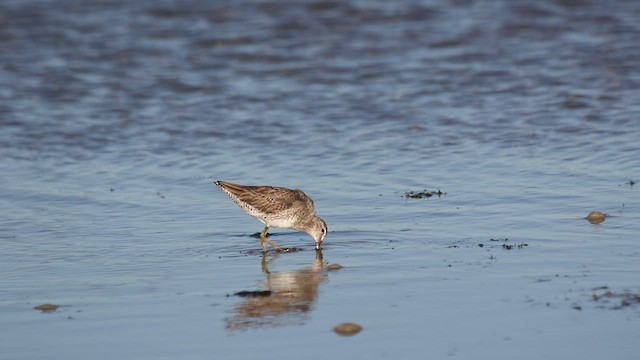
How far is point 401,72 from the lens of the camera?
19141 mm

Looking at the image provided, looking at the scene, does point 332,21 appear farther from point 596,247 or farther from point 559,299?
point 559,299

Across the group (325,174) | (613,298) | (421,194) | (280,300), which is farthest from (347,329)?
(325,174)

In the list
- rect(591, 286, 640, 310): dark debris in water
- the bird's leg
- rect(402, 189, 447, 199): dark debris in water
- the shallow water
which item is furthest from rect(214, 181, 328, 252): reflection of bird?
rect(591, 286, 640, 310): dark debris in water

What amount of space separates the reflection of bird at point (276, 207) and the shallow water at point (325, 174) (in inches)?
9.6

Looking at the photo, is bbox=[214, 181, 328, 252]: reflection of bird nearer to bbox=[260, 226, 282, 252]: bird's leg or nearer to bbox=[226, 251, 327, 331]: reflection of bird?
bbox=[260, 226, 282, 252]: bird's leg

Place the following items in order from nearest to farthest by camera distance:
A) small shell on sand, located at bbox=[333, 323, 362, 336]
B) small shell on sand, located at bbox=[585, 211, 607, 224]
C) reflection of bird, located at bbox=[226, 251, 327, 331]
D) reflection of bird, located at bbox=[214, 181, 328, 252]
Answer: small shell on sand, located at bbox=[333, 323, 362, 336] → reflection of bird, located at bbox=[226, 251, 327, 331] → small shell on sand, located at bbox=[585, 211, 607, 224] → reflection of bird, located at bbox=[214, 181, 328, 252]

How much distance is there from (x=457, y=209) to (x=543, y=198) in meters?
0.89

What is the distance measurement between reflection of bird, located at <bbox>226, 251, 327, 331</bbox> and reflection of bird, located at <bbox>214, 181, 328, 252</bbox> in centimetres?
92

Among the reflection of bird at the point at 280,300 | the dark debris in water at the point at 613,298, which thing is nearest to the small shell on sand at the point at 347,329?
the reflection of bird at the point at 280,300

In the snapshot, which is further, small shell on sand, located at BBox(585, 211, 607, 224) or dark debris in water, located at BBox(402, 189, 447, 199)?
dark debris in water, located at BBox(402, 189, 447, 199)

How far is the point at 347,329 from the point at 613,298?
1.81m

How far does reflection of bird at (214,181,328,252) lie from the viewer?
35.3 ft

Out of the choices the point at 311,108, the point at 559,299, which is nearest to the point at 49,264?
the point at 559,299

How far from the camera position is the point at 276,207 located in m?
11.0
